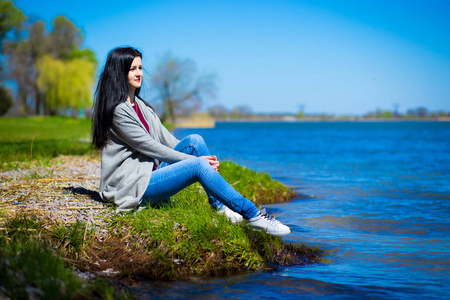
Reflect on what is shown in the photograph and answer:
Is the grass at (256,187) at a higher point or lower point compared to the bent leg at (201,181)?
lower

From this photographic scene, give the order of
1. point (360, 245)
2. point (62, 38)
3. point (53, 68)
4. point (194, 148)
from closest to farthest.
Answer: point (194, 148), point (360, 245), point (53, 68), point (62, 38)

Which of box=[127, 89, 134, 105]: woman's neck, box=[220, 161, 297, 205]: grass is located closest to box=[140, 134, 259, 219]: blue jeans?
box=[127, 89, 134, 105]: woman's neck

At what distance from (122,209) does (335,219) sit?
405 cm

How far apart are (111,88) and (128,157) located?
0.73 m

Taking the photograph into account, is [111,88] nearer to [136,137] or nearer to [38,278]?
[136,137]

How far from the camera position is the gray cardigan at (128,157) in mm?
4480

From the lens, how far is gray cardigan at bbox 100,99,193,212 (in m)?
4.48

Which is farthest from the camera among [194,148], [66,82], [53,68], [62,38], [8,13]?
[62,38]

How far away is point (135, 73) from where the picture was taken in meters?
4.63

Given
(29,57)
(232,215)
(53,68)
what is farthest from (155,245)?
(29,57)

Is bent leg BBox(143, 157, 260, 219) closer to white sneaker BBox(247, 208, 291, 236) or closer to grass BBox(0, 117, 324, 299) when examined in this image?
white sneaker BBox(247, 208, 291, 236)

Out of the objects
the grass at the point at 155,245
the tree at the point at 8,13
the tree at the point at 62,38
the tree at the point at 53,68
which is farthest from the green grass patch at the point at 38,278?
the tree at the point at 62,38

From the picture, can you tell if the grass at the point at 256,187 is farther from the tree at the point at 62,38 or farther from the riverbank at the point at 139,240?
the tree at the point at 62,38

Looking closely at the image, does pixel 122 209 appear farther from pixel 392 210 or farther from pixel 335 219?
pixel 392 210
